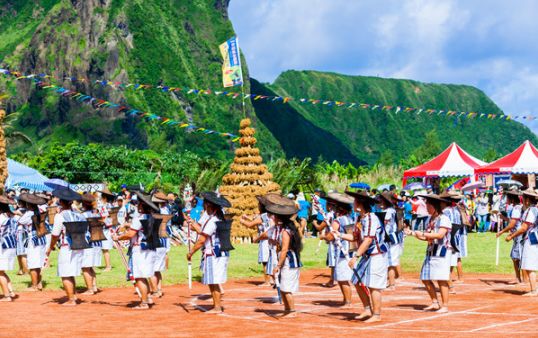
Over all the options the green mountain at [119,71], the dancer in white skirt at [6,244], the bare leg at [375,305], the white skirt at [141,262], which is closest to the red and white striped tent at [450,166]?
the dancer in white skirt at [6,244]

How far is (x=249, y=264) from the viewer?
2216cm

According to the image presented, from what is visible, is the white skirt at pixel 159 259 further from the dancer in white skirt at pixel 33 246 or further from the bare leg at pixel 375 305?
the bare leg at pixel 375 305

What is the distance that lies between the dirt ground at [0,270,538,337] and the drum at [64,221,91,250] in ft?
3.47

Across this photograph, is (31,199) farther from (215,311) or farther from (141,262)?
(215,311)

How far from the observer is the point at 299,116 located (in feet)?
639

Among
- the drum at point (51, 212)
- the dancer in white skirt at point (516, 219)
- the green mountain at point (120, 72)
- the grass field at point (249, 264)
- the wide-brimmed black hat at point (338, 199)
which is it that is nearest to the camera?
the wide-brimmed black hat at point (338, 199)

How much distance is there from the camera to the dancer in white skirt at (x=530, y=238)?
49.3 feet

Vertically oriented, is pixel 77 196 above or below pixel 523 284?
above

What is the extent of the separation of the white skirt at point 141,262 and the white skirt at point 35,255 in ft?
11.9

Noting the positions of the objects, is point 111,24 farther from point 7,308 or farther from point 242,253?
point 7,308

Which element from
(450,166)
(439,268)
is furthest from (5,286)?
(450,166)

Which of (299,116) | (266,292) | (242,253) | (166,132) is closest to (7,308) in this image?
(266,292)

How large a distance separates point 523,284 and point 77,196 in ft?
29.9

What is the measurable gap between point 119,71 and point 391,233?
379 feet
